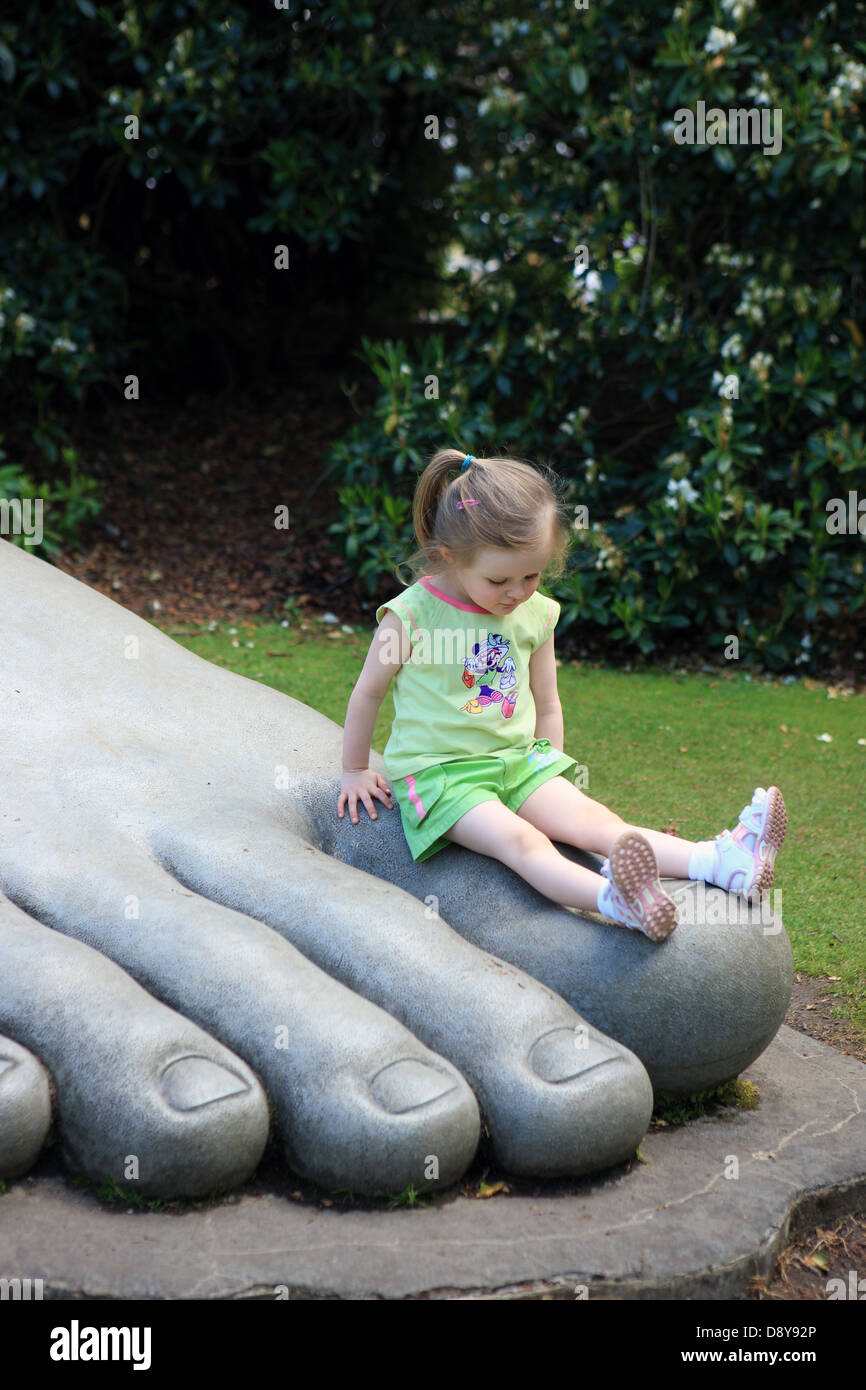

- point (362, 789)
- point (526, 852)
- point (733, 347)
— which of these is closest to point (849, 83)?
point (733, 347)

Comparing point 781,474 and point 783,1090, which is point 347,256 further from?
point 783,1090

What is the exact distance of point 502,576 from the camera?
2.83 m

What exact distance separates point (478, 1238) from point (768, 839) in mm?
959

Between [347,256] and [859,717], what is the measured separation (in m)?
5.39

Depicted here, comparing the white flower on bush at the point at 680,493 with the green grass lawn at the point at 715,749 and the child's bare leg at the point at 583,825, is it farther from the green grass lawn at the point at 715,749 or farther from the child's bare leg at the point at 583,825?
the child's bare leg at the point at 583,825

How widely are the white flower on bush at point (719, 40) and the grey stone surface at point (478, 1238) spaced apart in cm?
535

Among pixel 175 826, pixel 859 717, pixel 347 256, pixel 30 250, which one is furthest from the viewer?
pixel 347 256

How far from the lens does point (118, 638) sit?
376 centimetres

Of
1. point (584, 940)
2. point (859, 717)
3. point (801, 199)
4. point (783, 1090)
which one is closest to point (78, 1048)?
point (584, 940)

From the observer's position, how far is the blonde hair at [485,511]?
2766 millimetres

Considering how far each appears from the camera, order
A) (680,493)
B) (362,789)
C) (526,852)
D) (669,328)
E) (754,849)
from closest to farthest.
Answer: (754,849) < (526,852) < (362,789) < (680,493) < (669,328)

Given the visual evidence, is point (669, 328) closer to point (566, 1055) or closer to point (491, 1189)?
point (566, 1055)

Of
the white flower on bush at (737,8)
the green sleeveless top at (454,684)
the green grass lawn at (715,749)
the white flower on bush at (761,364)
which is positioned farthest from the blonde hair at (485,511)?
the white flower on bush at (737,8)

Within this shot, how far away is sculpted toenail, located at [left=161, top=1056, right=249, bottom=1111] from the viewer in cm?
217
